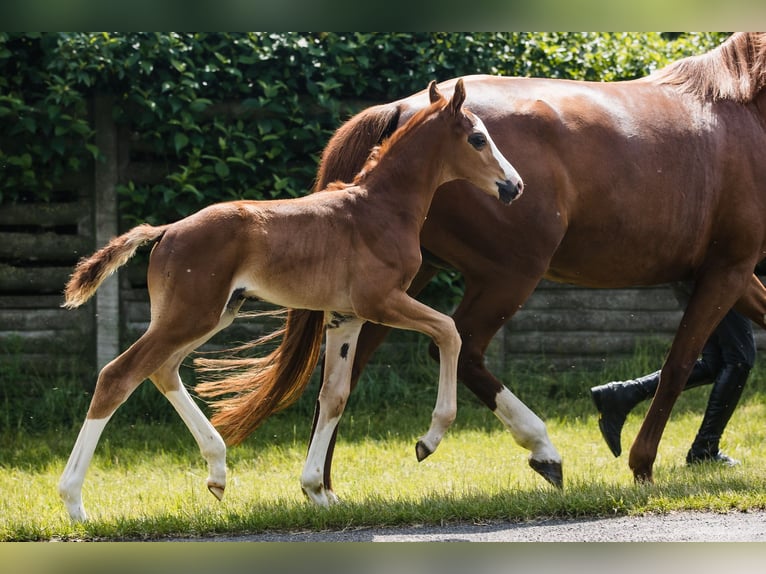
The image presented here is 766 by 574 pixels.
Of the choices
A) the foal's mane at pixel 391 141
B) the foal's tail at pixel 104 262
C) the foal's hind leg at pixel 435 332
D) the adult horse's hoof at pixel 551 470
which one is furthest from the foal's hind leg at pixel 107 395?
the adult horse's hoof at pixel 551 470

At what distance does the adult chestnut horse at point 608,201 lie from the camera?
512cm

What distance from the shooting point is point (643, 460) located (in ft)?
18.2

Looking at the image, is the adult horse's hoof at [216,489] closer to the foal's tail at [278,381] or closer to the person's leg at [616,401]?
the foal's tail at [278,381]

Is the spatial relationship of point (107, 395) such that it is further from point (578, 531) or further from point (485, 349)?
point (578, 531)

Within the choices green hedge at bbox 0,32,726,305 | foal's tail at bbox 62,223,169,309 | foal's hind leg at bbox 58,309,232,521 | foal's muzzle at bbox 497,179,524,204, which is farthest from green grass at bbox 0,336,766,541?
foal's muzzle at bbox 497,179,524,204

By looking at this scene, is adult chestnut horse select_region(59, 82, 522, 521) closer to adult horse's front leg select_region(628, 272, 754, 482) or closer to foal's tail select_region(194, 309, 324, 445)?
foal's tail select_region(194, 309, 324, 445)

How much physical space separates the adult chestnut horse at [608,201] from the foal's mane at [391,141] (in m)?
0.35

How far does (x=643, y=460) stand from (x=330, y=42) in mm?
4147

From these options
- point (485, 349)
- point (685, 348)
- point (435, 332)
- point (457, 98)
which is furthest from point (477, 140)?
point (685, 348)

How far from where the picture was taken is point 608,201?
5273 mm

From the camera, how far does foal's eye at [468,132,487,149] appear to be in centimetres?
468

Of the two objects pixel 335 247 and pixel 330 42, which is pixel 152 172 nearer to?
pixel 330 42
